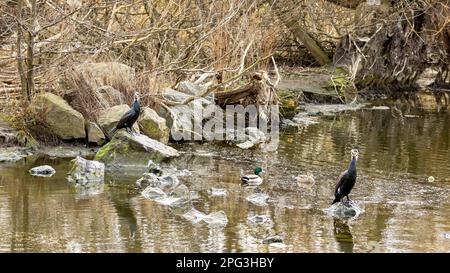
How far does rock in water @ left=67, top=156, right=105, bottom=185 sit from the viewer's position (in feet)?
42.7

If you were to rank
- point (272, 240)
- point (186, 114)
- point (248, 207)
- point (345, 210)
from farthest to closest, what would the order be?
point (186, 114) < point (248, 207) < point (345, 210) < point (272, 240)

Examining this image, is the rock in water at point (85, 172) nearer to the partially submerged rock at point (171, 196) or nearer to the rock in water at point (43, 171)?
the rock in water at point (43, 171)

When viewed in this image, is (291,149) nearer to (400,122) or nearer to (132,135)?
(132,135)

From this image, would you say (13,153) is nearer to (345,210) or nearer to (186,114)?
(186,114)

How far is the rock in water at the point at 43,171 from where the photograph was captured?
1345 cm

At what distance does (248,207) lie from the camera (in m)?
11.6

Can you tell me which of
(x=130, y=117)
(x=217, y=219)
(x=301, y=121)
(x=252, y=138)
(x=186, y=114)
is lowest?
(x=301, y=121)

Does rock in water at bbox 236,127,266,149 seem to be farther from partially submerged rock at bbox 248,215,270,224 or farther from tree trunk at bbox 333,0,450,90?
tree trunk at bbox 333,0,450,90

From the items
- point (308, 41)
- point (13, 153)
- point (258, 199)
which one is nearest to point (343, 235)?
point (258, 199)

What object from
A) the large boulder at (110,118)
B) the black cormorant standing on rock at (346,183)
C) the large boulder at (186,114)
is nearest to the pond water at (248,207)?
the black cormorant standing on rock at (346,183)

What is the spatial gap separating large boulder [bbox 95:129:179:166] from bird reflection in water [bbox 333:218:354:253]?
14.3 feet

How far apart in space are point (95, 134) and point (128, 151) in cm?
148
